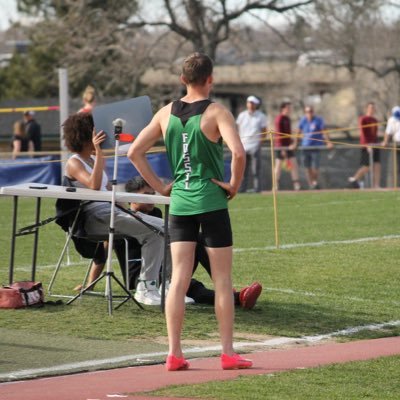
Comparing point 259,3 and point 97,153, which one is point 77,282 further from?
point 259,3

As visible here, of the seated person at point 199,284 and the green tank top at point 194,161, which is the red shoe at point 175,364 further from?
the seated person at point 199,284

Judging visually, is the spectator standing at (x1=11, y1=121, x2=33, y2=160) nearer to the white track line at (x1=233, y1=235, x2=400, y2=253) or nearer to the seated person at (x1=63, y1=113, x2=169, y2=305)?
the white track line at (x1=233, y1=235, x2=400, y2=253)

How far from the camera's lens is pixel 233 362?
313 inches

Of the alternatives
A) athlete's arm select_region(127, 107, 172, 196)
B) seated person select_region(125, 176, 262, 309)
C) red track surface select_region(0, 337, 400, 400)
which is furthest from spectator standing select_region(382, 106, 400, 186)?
athlete's arm select_region(127, 107, 172, 196)

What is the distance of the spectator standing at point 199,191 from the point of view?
7.96m

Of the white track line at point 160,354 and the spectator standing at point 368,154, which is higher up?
the spectator standing at point 368,154

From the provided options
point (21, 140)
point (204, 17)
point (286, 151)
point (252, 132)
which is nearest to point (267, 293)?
point (252, 132)

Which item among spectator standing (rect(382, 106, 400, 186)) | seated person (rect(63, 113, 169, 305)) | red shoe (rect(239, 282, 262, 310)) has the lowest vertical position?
red shoe (rect(239, 282, 262, 310))

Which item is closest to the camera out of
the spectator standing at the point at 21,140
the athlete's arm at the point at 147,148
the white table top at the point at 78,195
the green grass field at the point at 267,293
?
the athlete's arm at the point at 147,148

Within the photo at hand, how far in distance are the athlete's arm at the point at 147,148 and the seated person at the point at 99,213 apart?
1.73m

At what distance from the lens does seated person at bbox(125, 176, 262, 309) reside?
10438 millimetres

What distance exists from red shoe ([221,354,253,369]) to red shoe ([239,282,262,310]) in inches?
95.9

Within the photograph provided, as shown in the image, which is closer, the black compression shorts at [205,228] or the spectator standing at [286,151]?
the black compression shorts at [205,228]

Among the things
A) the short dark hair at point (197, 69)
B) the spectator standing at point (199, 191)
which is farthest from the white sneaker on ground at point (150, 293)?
the short dark hair at point (197, 69)
